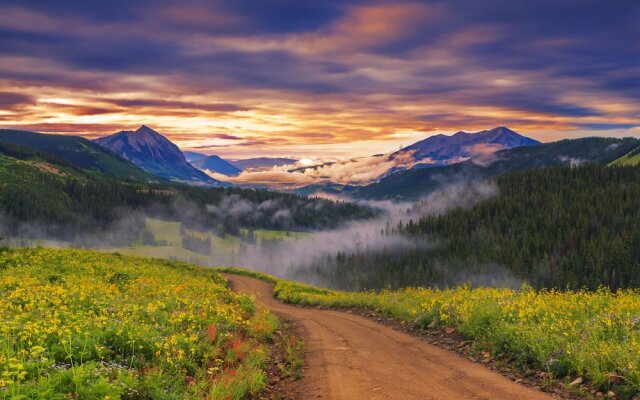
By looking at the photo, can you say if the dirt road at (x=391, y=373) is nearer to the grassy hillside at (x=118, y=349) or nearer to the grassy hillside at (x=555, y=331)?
the grassy hillside at (x=555, y=331)

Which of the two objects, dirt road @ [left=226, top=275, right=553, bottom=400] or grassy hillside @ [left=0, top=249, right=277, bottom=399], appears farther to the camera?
dirt road @ [left=226, top=275, right=553, bottom=400]

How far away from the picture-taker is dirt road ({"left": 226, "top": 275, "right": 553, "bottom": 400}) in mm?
11172

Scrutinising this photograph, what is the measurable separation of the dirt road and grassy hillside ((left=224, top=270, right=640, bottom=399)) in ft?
4.76

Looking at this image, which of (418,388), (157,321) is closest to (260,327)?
(157,321)

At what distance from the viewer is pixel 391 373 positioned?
1306cm

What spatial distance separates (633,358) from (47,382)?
13.4m

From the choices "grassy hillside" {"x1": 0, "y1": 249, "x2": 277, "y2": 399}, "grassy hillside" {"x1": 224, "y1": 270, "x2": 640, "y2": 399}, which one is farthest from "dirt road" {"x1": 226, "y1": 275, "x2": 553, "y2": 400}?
"grassy hillside" {"x1": 0, "y1": 249, "x2": 277, "y2": 399}

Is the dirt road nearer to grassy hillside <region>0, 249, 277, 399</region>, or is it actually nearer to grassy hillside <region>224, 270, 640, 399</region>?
grassy hillside <region>224, 270, 640, 399</region>

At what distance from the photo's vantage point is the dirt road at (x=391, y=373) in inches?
440

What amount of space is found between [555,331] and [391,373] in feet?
19.4

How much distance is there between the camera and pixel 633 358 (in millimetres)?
10906

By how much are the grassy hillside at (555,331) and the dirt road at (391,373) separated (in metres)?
1.45

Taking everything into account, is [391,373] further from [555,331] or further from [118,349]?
[118,349]

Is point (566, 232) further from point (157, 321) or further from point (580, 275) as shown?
point (157, 321)
